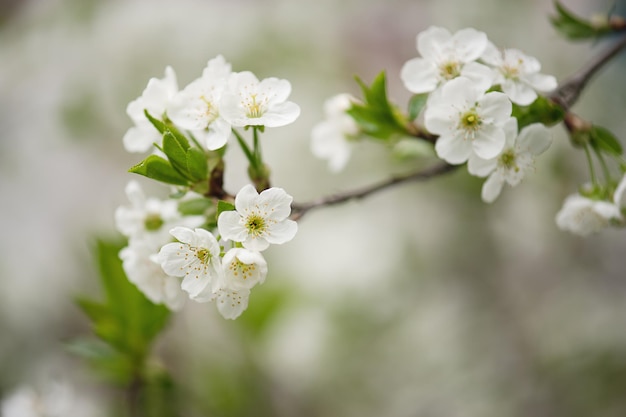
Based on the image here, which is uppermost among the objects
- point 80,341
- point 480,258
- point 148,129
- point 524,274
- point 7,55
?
point 148,129

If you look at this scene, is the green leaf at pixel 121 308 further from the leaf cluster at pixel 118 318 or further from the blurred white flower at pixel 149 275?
the blurred white flower at pixel 149 275

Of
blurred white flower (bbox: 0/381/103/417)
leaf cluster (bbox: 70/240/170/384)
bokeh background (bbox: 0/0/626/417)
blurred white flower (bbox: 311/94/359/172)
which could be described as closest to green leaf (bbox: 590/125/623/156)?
blurred white flower (bbox: 311/94/359/172)

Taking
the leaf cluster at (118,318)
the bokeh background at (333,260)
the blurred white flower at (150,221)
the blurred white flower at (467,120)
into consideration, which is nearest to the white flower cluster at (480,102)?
the blurred white flower at (467,120)

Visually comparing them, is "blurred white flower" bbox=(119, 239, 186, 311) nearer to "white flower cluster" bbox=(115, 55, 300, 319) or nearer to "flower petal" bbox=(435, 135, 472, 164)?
"white flower cluster" bbox=(115, 55, 300, 319)

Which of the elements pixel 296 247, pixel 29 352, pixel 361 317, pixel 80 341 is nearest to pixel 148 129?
pixel 80 341

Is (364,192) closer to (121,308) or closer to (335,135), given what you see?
(335,135)

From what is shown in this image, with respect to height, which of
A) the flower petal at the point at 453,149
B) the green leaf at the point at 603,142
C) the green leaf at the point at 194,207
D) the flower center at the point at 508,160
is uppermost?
the flower petal at the point at 453,149

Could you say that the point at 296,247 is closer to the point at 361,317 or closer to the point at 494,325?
the point at 361,317
